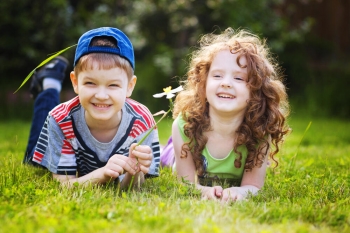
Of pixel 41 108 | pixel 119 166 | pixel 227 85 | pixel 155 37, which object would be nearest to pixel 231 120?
pixel 227 85

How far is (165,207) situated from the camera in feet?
7.45

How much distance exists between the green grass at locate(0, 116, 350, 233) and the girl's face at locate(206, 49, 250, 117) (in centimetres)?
57

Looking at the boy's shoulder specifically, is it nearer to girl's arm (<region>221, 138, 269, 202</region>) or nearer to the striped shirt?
the striped shirt

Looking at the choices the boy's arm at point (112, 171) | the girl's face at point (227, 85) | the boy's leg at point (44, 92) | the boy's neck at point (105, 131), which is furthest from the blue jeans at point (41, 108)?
the girl's face at point (227, 85)

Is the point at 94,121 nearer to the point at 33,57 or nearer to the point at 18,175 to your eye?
the point at 18,175

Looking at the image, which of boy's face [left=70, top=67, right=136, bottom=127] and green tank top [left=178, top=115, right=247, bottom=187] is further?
green tank top [left=178, top=115, right=247, bottom=187]

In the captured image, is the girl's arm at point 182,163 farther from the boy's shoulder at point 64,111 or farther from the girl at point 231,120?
the boy's shoulder at point 64,111

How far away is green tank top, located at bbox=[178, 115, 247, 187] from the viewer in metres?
3.15

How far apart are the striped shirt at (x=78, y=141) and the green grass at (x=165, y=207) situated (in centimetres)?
14

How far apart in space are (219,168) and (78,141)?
973mm

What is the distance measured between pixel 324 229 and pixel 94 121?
1.53m

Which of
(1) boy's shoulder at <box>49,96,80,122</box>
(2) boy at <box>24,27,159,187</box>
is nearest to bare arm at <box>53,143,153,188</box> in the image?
(2) boy at <box>24,27,159,187</box>

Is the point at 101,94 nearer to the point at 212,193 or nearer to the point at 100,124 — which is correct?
the point at 100,124

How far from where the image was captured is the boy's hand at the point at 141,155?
8.56 ft
